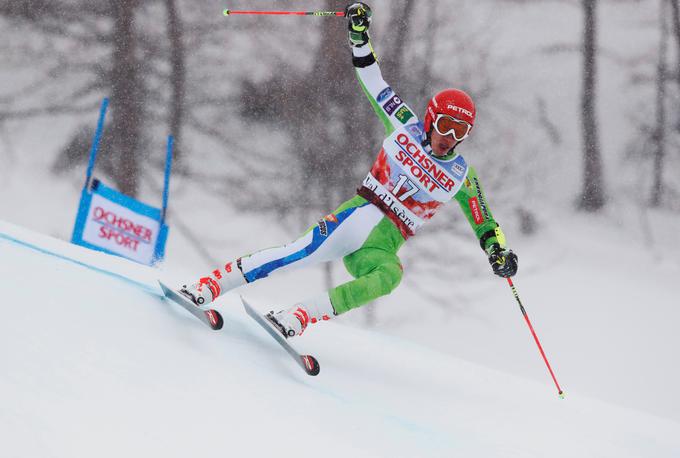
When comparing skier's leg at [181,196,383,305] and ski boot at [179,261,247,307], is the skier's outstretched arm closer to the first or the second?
skier's leg at [181,196,383,305]

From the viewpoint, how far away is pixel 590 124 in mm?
15297

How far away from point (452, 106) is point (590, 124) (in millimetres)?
12056

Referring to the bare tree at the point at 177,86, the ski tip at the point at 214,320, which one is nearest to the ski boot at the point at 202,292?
the ski tip at the point at 214,320

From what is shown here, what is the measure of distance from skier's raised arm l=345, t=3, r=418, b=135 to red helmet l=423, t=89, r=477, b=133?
0.19 meters

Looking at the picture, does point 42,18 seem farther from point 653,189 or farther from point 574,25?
point 653,189

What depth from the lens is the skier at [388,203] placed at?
405 cm

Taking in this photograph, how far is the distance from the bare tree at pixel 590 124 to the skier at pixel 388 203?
11202 mm

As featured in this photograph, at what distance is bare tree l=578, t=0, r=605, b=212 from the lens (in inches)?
588

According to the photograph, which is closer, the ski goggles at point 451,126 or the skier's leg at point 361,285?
the skier's leg at point 361,285

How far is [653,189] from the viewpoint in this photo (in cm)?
1502

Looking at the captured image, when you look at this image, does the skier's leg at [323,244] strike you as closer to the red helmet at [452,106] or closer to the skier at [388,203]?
the skier at [388,203]

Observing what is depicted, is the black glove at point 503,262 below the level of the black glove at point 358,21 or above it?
below

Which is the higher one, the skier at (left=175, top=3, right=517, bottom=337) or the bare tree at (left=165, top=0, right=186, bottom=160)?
the bare tree at (left=165, top=0, right=186, bottom=160)

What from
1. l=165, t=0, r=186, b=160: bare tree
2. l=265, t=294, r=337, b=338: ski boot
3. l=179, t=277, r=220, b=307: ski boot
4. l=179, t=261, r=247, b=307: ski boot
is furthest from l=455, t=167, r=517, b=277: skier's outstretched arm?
l=165, t=0, r=186, b=160: bare tree
